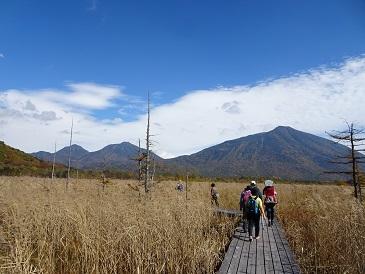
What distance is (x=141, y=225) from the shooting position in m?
9.34

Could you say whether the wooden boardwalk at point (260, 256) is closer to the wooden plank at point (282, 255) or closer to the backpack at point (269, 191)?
the wooden plank at point (282, 255)

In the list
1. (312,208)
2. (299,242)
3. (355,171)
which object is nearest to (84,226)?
(299,242)

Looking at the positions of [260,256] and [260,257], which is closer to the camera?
[260,257]

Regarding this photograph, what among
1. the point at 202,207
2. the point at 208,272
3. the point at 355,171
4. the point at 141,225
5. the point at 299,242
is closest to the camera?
the point at 208,272

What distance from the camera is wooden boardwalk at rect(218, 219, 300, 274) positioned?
824 centimetres

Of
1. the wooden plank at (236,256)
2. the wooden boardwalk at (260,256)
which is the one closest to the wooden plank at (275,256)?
the wooden boardwalk at (260,256)

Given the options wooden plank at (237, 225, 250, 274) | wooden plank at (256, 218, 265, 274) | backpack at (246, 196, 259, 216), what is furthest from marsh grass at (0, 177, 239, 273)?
backpack at (246, 196, 259, 216)

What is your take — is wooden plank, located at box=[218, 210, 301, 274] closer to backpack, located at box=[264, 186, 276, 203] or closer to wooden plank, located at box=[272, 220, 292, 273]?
wooden plank, located at box=[272, 220, 292, 273]

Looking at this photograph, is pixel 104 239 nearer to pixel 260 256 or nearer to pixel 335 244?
pixel 260 256

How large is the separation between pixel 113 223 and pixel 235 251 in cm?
310

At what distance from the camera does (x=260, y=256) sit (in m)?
9.48

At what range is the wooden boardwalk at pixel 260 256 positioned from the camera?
27.0ft

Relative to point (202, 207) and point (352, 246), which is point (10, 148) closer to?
point (202, 207)

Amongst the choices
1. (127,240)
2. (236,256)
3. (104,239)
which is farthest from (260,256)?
(104,239)
